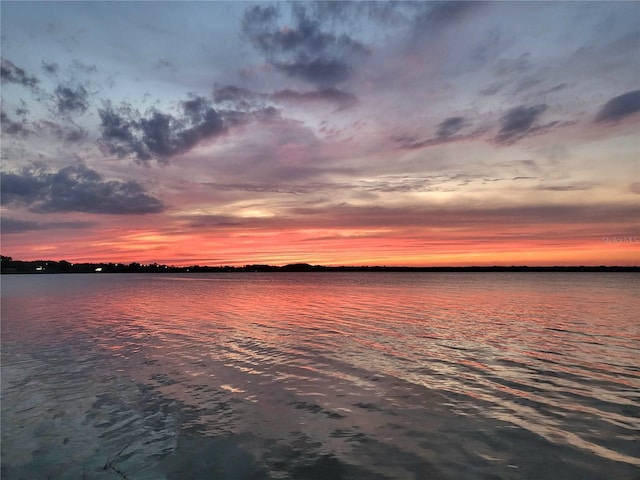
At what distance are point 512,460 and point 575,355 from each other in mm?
16203

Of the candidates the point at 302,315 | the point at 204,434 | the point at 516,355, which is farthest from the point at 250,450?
the point at 302,315

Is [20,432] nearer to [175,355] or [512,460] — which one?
[175,355]

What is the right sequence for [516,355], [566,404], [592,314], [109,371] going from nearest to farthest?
1. [566,404]
2. [109,371]
3. [516,355]
4. [592,314]

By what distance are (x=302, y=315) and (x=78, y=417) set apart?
33.1m

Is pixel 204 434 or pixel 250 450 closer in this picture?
pixel 250 450

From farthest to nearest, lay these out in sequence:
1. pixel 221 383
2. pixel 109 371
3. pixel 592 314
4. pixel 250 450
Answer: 1. pixel 592 314
2. pixel 109 371
3. pixel 221 383
4. pixel 250 450

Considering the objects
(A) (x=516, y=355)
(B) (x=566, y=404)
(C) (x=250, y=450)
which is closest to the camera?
(C) (x=250, y=450)

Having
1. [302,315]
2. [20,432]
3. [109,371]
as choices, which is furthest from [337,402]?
[302,315]

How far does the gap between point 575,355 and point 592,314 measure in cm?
2661

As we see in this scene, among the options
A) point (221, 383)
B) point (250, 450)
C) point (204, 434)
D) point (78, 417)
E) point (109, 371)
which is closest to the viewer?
point (250, 450)

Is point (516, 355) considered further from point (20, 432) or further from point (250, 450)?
point (20, 432)

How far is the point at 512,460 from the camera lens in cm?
1060

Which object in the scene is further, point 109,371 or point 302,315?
point 302,315

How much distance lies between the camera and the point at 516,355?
23.3m
